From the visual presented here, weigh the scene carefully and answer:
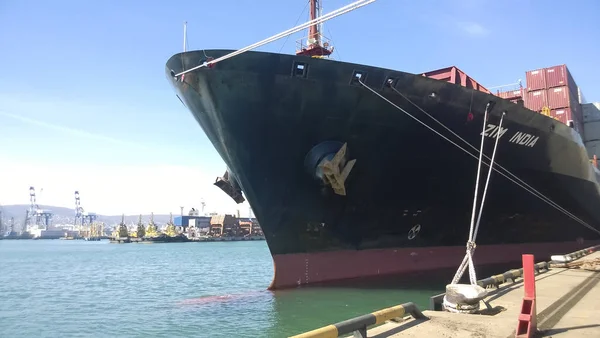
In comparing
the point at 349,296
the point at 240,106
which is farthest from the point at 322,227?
the point at 240,106

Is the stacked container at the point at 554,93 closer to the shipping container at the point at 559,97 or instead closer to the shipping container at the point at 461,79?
the shipping container at the point at 559,97

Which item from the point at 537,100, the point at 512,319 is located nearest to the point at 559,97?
the point at 537,100

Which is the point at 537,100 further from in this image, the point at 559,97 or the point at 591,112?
the point at 591,112

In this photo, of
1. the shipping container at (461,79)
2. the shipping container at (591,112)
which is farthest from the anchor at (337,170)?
the shipping container at (591,112)

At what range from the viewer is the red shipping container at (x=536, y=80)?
23.4 metres

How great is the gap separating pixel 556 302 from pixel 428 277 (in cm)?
613

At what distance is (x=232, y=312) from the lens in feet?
37.0

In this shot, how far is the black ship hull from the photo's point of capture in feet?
36.9

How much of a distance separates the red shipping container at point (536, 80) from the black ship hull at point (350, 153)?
32.6 ft

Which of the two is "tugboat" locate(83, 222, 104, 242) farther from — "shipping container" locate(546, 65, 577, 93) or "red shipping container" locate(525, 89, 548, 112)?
"shipping container" locate(546, 65, 577, 93)

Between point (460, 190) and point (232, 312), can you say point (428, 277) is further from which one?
point (232, 312)

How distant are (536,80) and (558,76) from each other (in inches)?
41.7

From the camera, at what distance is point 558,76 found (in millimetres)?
23094

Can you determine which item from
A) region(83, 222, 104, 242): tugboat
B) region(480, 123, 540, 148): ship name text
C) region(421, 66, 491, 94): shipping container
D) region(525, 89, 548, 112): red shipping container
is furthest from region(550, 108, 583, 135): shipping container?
region(83, 222, 104, 242): tugboat
